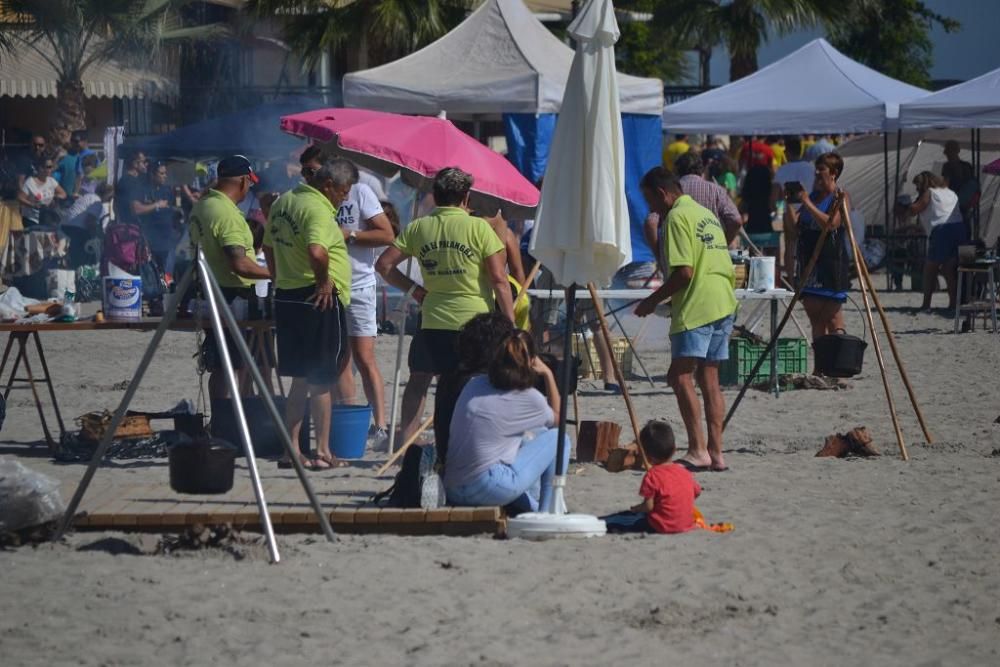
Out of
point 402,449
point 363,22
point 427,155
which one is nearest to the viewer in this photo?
point 402,449

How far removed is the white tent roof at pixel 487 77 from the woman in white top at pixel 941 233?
4.19 m

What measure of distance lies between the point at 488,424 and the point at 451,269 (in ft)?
4.54

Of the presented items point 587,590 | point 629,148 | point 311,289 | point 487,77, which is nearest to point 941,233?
point 629,148

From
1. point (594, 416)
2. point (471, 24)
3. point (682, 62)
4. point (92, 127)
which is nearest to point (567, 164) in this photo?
point (594, 416)

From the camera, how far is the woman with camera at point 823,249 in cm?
1041

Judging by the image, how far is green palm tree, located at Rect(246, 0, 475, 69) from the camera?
2395 centimetres

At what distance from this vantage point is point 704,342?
8414 millimetres

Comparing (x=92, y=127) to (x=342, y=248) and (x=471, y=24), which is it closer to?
(x=471, y=24)

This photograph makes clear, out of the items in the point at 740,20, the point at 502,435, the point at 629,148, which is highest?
the point at 740,20

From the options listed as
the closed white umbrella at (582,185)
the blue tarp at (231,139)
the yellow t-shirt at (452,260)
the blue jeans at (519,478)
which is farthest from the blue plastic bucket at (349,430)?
the blue tarp at (231,139)

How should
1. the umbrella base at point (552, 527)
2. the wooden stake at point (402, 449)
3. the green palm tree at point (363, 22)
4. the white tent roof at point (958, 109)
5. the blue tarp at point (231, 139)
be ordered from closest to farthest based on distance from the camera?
the umbrella base at point (552, 527) < the wooden stake at point (402, 449) < the white tent roof at point (958, 109) < the blue tarp at point (231, 139) < the green palm tree at point (363, 22)

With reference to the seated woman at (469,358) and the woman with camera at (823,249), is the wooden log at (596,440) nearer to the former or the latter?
the seated woman at (469,358)

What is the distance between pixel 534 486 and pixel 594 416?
10.8ft

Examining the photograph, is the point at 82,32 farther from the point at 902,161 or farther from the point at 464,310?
the point at 464,310
